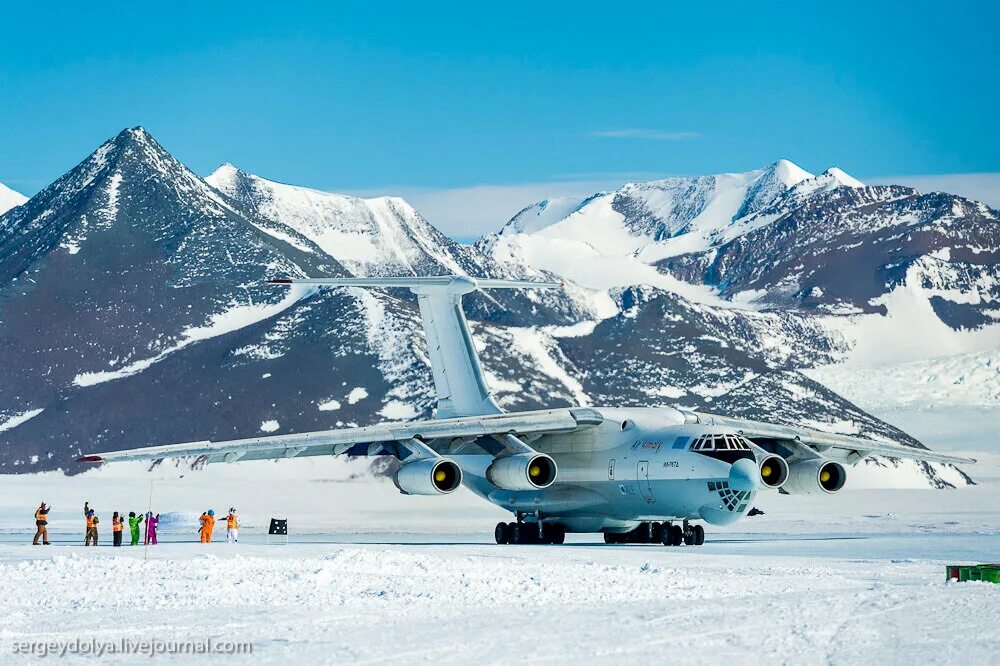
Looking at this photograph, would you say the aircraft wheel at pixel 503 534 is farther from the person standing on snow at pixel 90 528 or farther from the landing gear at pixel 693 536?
the person standing on snow at pixel 90 528

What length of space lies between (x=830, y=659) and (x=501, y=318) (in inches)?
6174

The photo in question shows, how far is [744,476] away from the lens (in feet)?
86.9

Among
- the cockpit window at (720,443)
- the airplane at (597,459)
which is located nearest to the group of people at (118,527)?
the airplane at (597,459)

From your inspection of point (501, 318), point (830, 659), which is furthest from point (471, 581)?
point (501, 318)

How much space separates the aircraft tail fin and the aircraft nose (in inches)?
347

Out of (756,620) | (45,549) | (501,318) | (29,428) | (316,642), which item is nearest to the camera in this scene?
(316,642)

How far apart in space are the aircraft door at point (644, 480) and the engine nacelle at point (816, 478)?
3.41m

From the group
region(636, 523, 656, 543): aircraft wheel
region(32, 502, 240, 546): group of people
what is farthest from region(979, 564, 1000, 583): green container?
region(32, 502, 240, 546): group of people

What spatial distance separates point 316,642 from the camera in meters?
13.1

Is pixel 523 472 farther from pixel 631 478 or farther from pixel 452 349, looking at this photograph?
pixel 452 349

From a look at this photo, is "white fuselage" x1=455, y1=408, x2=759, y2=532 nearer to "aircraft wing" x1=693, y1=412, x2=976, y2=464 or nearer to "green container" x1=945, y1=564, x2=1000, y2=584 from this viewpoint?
"aircraft wing" x1=693, y1=412, x2=976, y2=464

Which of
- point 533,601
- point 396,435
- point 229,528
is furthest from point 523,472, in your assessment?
point 533,601

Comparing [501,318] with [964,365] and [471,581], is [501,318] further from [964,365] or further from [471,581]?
[471,581]

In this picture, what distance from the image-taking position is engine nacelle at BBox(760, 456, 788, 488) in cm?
2798
